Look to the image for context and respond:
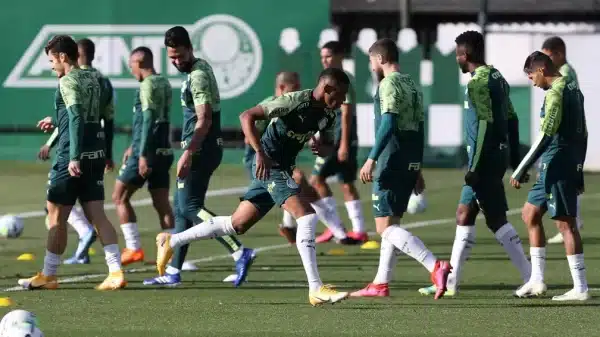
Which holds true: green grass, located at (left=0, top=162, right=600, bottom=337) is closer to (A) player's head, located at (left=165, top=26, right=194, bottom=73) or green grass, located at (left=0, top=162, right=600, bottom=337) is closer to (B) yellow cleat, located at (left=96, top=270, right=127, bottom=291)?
(B) yellow cleat, located at (left=96, top=270, right=127, bottom=291)

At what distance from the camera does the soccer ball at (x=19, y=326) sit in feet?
28.4

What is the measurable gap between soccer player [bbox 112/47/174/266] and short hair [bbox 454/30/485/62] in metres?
3.87

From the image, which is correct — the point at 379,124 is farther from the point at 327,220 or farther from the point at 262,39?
the point at 262,39

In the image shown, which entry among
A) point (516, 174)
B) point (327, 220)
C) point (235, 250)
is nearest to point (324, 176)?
point (327, 220)

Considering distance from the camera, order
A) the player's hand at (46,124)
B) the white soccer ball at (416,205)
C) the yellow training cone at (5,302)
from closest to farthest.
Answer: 1. the yellow training cone at (5,302)
2. the player's hand at (46,124)
3. the white soccer ball at (416,205)

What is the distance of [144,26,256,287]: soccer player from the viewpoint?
12734 millimetres

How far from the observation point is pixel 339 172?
17688mm

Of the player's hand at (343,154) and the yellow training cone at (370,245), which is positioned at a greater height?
the player's hand at (343,154)

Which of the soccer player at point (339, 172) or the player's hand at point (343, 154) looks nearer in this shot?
the player's hand at point (343, 154)

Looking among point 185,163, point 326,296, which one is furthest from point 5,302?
point 326,296

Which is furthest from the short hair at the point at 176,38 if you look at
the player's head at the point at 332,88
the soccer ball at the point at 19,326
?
the soccer ball at the point at 19,326

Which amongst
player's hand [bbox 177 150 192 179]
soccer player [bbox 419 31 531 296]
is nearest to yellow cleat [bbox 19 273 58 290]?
player's hand [bbox 177 150 192 179]

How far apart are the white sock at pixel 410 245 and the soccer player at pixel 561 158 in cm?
86

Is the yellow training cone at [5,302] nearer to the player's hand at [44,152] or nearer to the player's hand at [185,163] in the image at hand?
the player's hand at [185,163]
